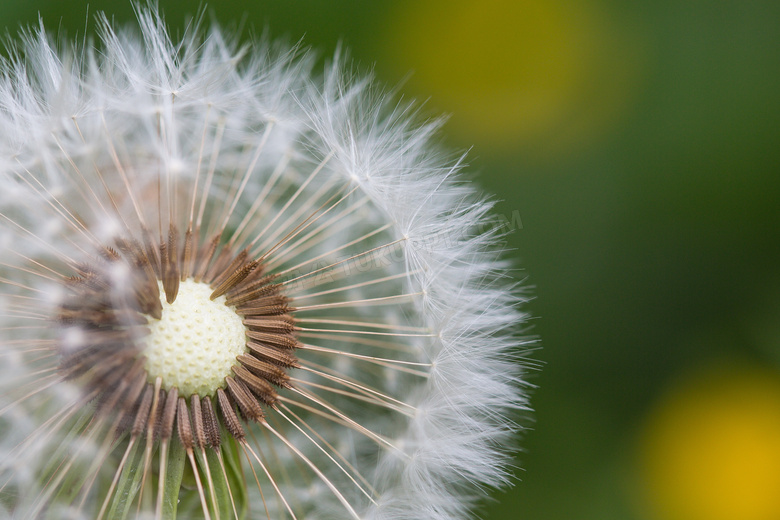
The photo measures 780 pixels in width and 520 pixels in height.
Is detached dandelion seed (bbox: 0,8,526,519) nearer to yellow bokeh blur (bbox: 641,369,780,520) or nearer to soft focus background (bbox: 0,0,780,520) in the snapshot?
soft focus background (bbox: 0,0,780,520)

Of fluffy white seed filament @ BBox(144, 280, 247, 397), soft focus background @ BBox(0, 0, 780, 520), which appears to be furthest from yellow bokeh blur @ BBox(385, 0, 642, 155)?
fluffy white seed filament @ BBox(144, 280, 247, 397)

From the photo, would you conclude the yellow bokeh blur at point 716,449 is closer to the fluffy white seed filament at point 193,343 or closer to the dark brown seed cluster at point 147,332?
the dark brown seed cluster at point 147,332

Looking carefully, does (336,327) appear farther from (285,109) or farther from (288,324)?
(285,109)

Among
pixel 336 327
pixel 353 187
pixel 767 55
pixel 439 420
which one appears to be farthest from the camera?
pixel 767 55

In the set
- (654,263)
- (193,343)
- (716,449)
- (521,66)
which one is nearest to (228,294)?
(193,343)

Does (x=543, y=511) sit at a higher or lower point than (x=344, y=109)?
lower

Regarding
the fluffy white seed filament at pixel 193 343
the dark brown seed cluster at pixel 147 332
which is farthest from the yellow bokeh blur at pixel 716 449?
the fluffy white seed filament at pixel 193 343

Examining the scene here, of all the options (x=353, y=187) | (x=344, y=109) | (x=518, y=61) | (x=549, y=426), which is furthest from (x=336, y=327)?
(x=518, y=61)

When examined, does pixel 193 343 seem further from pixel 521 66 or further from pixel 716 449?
pixel 521 66
